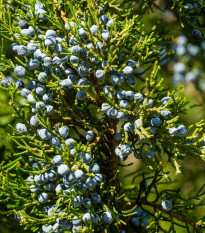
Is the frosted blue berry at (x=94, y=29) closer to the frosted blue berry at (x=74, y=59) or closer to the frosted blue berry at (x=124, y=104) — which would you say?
the frosted blue berry at (x=74, y=59)

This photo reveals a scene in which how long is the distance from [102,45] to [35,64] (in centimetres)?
25

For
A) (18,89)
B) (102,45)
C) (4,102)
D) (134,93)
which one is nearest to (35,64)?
(18,89)

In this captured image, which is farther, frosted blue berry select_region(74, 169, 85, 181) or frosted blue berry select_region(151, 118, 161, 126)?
frosted blue berry select_region(151, 118, 161, 126)

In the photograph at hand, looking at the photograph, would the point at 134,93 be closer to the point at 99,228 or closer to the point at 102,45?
the point at 102,45

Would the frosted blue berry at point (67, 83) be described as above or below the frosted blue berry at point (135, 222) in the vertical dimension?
above

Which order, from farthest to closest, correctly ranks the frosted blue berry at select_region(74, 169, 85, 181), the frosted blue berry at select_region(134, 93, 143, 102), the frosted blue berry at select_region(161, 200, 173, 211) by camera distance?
the frosted blue berry at select_region(161, 200, 173, 211) < the frosted blue berry at select_region(134, 93, 143, 102) < the frosted blue berry at select_region(74, 169, 85, 181)

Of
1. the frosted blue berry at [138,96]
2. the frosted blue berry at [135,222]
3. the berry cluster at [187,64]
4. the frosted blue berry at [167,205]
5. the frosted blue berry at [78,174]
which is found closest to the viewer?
the frosted blue berry at [78,174]

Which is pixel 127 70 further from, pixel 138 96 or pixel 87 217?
pixel 87 217

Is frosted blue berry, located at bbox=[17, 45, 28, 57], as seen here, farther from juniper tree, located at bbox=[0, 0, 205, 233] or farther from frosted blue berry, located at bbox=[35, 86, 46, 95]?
frosted blue berry, located at bbox=[35, 86, 46, 95]

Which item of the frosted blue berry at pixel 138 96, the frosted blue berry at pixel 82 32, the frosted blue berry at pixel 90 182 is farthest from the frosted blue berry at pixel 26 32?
the frosted blue berry at pixel 90 182

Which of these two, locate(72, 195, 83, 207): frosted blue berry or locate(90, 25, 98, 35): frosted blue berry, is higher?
locate(90, 25, 98, 35): frosted blue berry

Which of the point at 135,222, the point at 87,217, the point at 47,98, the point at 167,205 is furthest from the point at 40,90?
the point at 135,222

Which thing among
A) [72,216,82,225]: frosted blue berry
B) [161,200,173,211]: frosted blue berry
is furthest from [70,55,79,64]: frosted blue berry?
[161,200,173,211]: frosted blue berry

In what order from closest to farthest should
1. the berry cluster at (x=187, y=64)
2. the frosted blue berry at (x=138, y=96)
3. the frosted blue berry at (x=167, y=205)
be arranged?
the frosted blue berry at (x=138, y=96) → the frosted blue berry at (x=167, y=205) → the berry cluster at (x=187, y=64)
